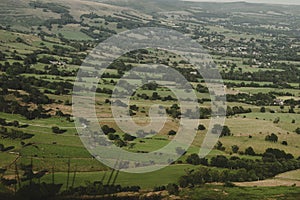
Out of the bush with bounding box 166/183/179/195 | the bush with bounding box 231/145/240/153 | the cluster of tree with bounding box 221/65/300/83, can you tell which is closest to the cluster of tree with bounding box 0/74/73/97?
the bush with bounding box 231/145/240/153

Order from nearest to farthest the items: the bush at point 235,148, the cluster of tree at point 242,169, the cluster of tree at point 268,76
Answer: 1. the cluster of tree at point 242,169
2. the bush at point 235,148
3. the cluster of tree at point 268,76

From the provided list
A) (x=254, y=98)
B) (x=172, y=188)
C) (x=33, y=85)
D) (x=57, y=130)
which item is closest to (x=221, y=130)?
(x=172, y=188)

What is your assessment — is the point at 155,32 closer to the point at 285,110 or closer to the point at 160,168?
the point at 285,110

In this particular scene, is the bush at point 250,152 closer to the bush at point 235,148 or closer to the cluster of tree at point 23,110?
the bush at point 235,148

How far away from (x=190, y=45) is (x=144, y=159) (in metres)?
97.0

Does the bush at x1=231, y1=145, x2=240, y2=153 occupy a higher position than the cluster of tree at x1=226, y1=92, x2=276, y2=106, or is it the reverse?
the bush at x1=231, y1=145, x2=240, y2=153

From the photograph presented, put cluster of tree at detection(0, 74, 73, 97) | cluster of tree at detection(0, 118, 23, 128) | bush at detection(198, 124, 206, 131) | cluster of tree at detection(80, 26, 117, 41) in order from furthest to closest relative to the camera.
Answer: cluster of tree at detection(80, 26, 117, 41) < cluster of tree at detection(0, 74, 73, 97) < bush at detection(198, 124, 206, 131) < cluster of tree at detection(0, 118, 23, 128)

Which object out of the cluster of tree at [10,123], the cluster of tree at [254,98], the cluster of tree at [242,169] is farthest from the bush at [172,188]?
the cluster of tree at [254,98]

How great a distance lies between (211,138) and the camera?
47438mm

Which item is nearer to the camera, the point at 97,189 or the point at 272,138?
the point at 97,189

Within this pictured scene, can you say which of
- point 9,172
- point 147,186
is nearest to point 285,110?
point 147,186

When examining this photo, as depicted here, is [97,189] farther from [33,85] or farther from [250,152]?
[33,85]

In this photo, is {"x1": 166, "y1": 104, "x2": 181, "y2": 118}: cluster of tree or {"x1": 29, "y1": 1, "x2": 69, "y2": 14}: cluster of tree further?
{"x1": 29, "y1": 1, "x2": 69, "y2": 14}: cluster of tree

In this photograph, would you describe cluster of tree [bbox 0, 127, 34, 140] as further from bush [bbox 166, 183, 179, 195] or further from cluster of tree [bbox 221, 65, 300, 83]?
cluster of tree [bbox 221, 65, 300, 83]
